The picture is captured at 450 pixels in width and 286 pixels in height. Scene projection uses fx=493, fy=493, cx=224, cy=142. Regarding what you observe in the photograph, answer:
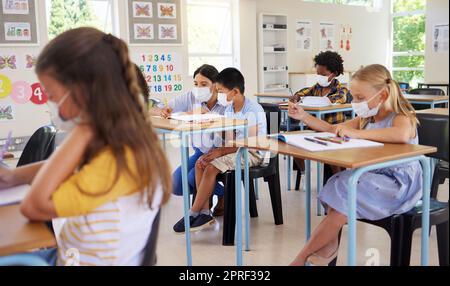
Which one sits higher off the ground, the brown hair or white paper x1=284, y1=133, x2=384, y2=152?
the brown hair

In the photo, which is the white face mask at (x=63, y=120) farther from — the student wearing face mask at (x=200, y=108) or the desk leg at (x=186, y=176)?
the student wearing face mask at (x=200, y=108)

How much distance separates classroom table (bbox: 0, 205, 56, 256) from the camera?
105 centimetres

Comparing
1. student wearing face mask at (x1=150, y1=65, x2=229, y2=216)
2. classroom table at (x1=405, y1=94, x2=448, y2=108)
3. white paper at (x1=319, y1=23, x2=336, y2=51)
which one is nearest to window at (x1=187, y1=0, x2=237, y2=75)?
white paper at (x1=319, y1=23, x2=336, y2=51)

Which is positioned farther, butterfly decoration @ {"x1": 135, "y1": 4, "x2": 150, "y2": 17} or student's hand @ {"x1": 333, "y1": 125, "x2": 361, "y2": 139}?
butterfly decoration @ {"x1": 135, "y1": 4, "x2": 150, "y2": 17}

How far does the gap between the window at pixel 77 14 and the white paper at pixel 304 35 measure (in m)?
3.61

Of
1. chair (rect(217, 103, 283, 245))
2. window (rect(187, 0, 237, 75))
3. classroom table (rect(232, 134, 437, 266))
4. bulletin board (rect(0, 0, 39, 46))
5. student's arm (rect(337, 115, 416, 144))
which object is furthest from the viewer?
window (rect(187, 0, 237, 75))

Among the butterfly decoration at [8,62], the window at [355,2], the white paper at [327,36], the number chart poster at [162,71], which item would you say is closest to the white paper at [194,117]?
the butterfly decoration at [8,62]

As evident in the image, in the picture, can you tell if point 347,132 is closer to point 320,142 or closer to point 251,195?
point 320,142

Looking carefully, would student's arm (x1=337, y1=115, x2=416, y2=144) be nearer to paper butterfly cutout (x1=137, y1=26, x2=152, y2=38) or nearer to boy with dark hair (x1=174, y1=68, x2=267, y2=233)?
boy with dark hair (x1=174, y1=68, x2=267, y2=233)

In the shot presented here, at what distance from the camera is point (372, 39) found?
10141 mm

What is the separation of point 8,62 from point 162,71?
205cm
